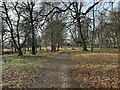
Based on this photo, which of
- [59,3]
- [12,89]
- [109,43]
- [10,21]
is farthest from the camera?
[109,43]

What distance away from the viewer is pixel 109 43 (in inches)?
1130

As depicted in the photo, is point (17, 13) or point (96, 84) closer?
point (96, 84)

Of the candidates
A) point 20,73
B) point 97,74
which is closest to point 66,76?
point 97,74

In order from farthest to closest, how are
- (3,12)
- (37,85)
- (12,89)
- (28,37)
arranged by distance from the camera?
(28,37) < (3,12) < (37,85) < (12,89)

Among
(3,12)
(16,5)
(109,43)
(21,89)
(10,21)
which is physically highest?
(16,5)

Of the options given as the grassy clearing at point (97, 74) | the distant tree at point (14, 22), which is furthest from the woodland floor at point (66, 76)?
the distant tree at point (14, 22)

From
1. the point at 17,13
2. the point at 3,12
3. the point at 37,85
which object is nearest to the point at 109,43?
the point at 17,13

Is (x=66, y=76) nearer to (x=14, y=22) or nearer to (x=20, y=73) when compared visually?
(x=20, y=73)

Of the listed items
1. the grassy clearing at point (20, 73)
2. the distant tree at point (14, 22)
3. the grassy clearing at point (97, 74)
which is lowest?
the grassy clearing at point (20, 73)

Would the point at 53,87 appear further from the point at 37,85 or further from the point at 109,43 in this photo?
the point at 109,43

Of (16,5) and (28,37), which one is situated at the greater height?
(16,5)

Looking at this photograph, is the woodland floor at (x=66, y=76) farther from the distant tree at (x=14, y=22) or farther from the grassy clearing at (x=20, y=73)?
the distant tree at (x=14, y=22)

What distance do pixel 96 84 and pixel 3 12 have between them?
14592 millimetres

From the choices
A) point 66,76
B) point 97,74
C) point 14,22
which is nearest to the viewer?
point 97,74
